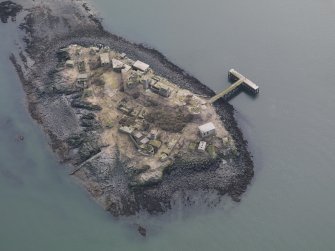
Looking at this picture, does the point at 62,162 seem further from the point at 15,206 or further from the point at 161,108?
the point at 161,108

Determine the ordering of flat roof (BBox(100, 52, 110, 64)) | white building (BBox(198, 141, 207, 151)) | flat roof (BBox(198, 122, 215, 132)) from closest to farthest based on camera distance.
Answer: white building (BBox(198, 141, 207, 151)) < flat roof (BBox(198, 122, 215, 132)) < flat roof (BBox(100, 52, 110, 64))

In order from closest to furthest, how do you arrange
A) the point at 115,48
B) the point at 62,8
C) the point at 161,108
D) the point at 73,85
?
the point at 161,108 → the point at 73,85 → the point at 115,48 → the point at 62,8

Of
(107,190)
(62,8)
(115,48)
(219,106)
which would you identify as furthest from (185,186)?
(62,8)

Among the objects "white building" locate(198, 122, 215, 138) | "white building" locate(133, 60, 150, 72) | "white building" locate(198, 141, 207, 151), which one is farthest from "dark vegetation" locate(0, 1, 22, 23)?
"white building" locate(198, 141, 207, 151)

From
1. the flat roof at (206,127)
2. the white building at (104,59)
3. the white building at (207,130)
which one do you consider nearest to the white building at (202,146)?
the white building at (207,130)

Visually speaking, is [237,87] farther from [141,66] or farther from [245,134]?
[141,66]

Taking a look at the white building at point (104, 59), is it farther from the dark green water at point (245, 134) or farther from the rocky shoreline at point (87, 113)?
the dark green water at point (245, 134)

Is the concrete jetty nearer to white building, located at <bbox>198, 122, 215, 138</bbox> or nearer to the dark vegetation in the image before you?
white building, located at <bbox>198, 122, 215, 138</bbox>
